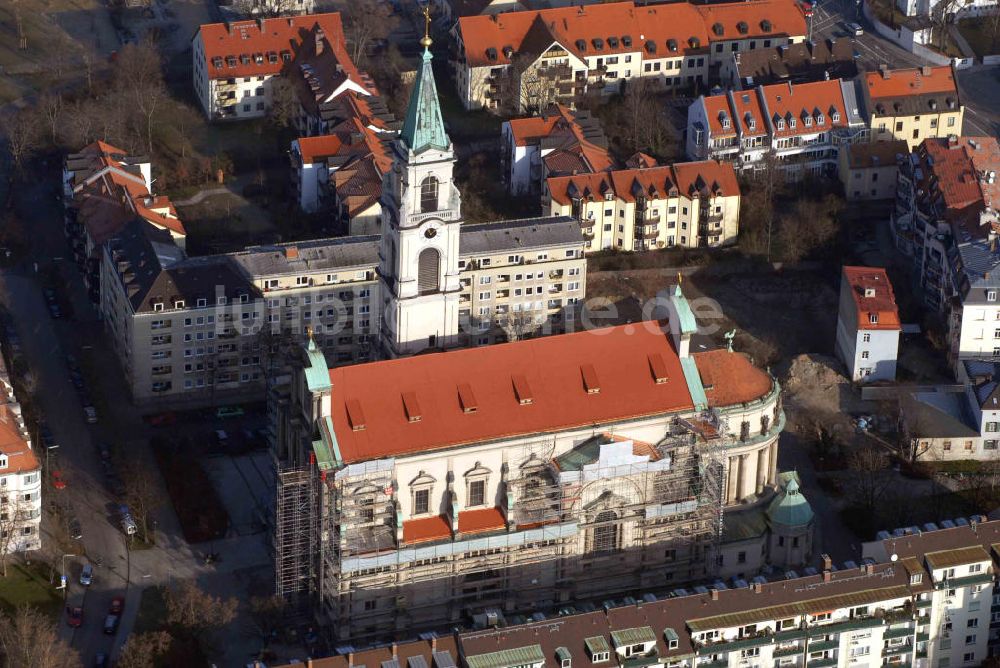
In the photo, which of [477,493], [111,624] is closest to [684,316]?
[477,493]

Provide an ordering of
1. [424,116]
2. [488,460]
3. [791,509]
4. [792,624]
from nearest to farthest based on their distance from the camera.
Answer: [792,624] → [488,460] → [424,116] → [791,509]

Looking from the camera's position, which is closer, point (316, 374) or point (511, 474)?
point (316, 374)

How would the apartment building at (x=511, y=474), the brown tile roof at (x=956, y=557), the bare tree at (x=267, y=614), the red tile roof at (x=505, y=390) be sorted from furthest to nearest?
the bare tree at (x=267, y=614) → the apartment building at (x=511, y=474) → the red tile roof at (x=505, y=390) → the brown tile roof at (x=956, y=557)

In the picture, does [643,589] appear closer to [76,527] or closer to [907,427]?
[907,427]

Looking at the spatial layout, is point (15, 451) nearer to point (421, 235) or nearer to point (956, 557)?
point (421, 235)

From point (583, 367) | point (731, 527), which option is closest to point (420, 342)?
point (583, 367)

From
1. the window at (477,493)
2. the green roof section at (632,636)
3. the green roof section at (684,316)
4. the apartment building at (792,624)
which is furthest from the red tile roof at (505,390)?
the green roof section at (632,636)

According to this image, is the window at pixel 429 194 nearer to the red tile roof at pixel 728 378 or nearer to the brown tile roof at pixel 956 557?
the red tile roof at pixel 728 378

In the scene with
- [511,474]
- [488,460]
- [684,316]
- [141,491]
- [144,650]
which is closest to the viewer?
[144,650]

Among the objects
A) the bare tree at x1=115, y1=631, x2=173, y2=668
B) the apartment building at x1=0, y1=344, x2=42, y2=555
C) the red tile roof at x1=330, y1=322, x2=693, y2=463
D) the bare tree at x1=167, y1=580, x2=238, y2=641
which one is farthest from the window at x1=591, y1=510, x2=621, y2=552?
the apartment building at x1=0, y1=344, x2=42, y2=555
